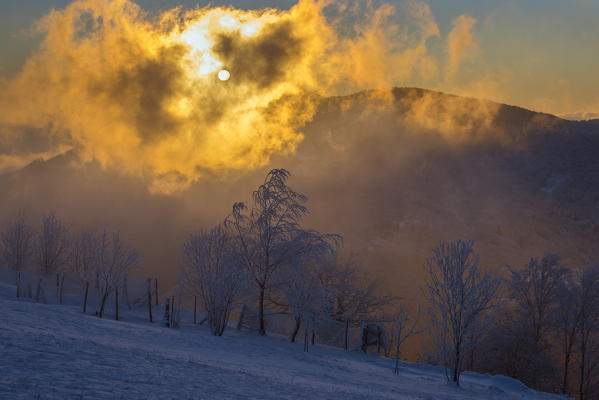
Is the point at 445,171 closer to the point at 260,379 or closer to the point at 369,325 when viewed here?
the point at 369,325

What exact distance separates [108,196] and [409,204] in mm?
80872

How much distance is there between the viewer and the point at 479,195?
11219 centimetres

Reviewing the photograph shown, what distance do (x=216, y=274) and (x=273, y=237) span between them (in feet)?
13.7

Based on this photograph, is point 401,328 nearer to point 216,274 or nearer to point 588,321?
point 216,274

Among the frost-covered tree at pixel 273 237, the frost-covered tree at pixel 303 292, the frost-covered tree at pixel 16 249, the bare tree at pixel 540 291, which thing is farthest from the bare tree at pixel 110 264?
the bare tree at pixel 540 291

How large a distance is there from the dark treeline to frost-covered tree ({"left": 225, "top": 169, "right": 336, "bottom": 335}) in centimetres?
6

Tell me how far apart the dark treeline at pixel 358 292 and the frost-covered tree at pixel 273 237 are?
2.5 inches

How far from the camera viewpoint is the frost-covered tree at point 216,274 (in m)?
21.5

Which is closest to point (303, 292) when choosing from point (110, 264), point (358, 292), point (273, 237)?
point (273, 237)

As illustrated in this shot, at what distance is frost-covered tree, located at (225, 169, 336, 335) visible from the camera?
81.6ft

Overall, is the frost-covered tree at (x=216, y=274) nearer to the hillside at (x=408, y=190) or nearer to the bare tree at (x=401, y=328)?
the bare tree at (x=401, y=328)

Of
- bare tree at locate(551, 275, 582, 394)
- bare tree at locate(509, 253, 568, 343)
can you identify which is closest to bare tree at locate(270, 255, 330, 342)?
bare tree at locate(509, 253, 568, 343)

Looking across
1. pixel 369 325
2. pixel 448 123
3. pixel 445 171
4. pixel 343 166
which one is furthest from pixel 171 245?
pixel 448 123

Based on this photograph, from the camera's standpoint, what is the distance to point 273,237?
25.0 m
